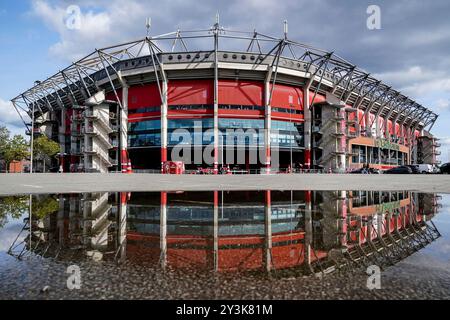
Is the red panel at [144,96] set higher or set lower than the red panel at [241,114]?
higher

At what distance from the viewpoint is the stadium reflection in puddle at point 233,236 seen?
10.4ft

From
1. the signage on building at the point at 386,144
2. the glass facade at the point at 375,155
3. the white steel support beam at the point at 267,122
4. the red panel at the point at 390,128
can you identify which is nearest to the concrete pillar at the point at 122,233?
the white steel support beam at the point at 267,122

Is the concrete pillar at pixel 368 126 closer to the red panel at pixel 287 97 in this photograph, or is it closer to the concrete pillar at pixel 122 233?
the red panel at pixel 287 97

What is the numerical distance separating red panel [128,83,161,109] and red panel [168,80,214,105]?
257 cm

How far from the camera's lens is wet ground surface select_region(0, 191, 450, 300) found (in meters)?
2.28

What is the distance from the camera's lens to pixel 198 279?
8.52 feet

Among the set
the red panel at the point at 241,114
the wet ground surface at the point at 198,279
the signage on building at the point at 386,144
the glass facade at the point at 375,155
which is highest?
the red panel at the point at 241,114

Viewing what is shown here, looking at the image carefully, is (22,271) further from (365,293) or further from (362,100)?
(362,100)

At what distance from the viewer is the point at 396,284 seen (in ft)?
8.07

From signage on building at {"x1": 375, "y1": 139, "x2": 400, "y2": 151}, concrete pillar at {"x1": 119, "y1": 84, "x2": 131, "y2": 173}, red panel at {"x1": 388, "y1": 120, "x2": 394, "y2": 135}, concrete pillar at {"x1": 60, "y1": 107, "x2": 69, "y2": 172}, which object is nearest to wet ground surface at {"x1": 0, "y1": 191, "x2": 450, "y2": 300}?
concrete pillar at {"x1": 119, "y1": 84, "x2": 131, "y2": 173}

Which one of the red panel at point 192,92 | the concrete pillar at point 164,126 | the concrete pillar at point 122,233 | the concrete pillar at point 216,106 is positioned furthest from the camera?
the red panel at point 192,92

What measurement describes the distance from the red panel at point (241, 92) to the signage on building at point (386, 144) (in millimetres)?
32997
